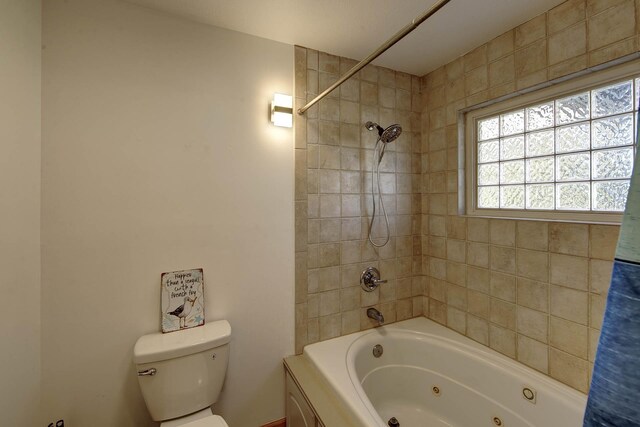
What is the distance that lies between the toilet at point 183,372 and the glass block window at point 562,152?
189cm

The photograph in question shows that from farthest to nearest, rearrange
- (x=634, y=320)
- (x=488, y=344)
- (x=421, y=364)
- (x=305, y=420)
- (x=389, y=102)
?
1. (x=389, y=102)
2. (x=421, y=364)
3. (x=488, y=344)
4. (x=305, y=420)
5. (x=634, y=320)

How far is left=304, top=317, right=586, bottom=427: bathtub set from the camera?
133cm

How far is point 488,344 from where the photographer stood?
1717 millimetres

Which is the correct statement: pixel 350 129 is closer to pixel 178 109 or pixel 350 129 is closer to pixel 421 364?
pixel 178 109

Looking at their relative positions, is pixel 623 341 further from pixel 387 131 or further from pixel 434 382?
pixel 434 382

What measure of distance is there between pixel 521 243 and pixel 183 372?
6.26 feet

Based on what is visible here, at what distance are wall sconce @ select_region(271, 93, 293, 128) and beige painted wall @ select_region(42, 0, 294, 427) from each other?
63 millimetres

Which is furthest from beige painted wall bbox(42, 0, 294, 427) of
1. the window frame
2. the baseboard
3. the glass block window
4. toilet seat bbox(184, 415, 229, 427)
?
the glass block window

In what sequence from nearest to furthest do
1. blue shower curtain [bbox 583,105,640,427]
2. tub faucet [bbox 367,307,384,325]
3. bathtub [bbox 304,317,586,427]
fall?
1. blue shower curtain [bbox 583,105,640,427]
2. bathtub [bbox 304,317,586,427]
3. tub faucet [bbox 367,307,384,325]

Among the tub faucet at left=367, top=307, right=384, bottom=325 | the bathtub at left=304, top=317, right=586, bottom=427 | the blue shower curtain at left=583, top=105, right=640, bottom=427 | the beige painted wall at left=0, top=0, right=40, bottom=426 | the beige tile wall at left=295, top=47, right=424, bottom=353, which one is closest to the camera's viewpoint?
the blue shower curtain at left=583, top=105, right=640, bottom=427

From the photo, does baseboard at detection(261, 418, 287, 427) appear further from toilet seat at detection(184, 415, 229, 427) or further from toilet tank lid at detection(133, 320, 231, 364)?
toilet tank lid at detection(133, 320, 231, 364)

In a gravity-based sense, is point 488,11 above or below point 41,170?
above

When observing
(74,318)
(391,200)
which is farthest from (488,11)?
(74,318)

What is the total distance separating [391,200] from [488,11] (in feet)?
3.92
